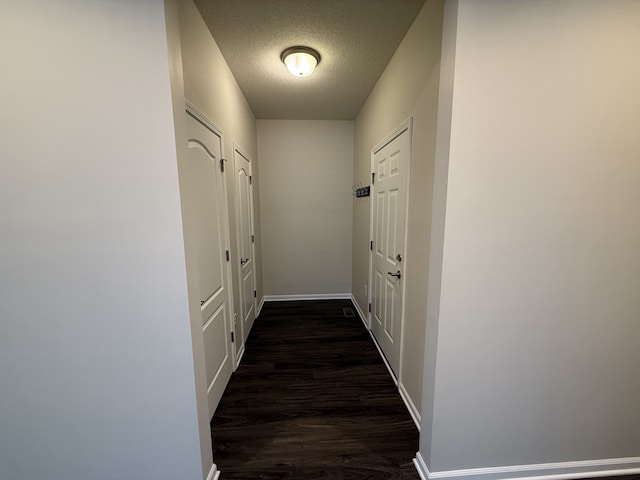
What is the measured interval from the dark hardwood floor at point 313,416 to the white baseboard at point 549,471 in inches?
7.4

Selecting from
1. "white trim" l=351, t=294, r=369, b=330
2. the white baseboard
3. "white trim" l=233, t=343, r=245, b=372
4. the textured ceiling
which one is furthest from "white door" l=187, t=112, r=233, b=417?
"white trim" l=351, t=294, r=369, b=330

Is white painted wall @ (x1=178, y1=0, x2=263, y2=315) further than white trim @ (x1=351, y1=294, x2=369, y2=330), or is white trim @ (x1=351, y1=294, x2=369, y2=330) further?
white trim @ (x1=351, y1=294, x2=369, y2=330)

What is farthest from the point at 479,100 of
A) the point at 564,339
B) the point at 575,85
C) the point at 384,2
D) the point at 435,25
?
the point at 564,339

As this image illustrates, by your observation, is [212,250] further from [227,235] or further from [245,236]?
[245,236]

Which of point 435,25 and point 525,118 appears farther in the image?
point 435,25

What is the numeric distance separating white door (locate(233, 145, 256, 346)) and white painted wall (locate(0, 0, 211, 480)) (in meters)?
1.33

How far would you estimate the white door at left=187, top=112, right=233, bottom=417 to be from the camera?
1479 millimetres

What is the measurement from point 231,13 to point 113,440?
2414 mm

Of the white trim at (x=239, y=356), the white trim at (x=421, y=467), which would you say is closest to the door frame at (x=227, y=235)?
the white trim at (x=239, y=356)

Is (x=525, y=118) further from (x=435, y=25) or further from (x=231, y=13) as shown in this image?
(x=231, y=13)

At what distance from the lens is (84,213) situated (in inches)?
38.5

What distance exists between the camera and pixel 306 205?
3582 millimetres

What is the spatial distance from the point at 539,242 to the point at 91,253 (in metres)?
1.97

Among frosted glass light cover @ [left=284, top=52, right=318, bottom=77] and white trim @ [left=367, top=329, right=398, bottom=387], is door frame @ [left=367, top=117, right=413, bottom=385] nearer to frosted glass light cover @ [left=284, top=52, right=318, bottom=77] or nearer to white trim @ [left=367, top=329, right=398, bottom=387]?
white trim @ [left=367, top=329, right=398, bottom=387]
